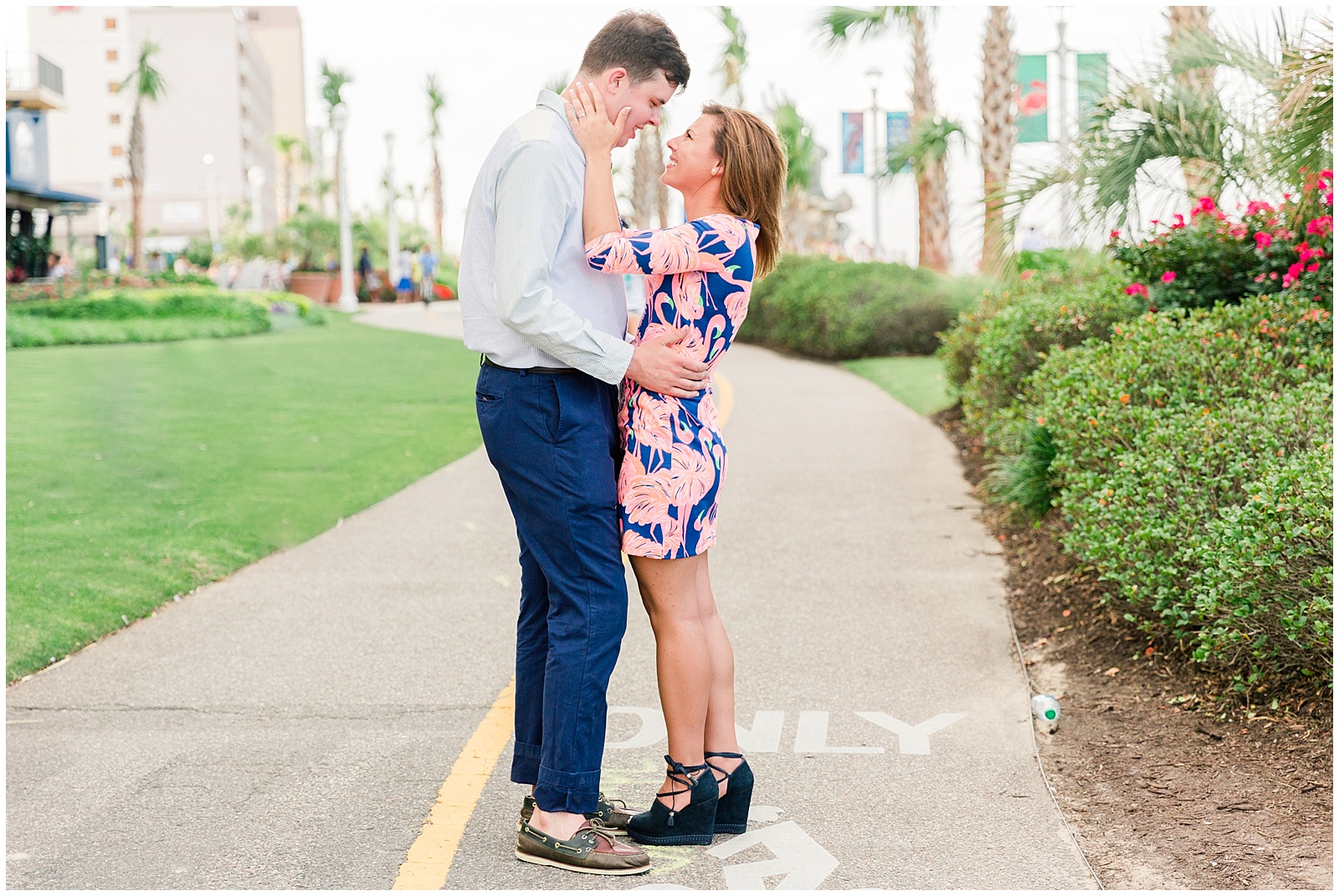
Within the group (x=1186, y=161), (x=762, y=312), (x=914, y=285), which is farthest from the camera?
(x=762, y=312)

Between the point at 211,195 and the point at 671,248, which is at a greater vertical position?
the point at 211,195

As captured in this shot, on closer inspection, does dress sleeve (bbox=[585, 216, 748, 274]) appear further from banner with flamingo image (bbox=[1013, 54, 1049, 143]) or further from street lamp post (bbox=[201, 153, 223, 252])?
street lamp post (bbox=[201, 153, 223, 252])

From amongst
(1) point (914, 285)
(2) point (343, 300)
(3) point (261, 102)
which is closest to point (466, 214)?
(1) point (914, 285)

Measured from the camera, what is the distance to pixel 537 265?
119 inches

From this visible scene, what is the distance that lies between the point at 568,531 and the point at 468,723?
4.97ft

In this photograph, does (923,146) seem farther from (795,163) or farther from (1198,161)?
(795,163)

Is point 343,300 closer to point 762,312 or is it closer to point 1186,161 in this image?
point 762,312

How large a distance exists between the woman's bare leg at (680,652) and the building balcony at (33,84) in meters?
38.4

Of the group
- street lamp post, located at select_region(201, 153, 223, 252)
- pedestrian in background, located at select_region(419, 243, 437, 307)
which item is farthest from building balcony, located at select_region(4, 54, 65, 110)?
street lamp post, located at select_region(201, 153, 223, 252)

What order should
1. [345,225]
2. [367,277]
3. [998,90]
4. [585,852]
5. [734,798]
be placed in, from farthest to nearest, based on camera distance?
[367,277] → [345,225] → [998,90] → [734,798] → [585,852]

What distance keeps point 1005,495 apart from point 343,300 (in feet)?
103

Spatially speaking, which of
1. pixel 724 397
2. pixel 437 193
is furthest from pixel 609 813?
pixel 437 193

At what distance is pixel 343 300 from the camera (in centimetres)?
3638

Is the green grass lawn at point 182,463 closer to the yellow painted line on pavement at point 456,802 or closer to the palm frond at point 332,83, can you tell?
the yellow painted line on pavement at point 456,802
